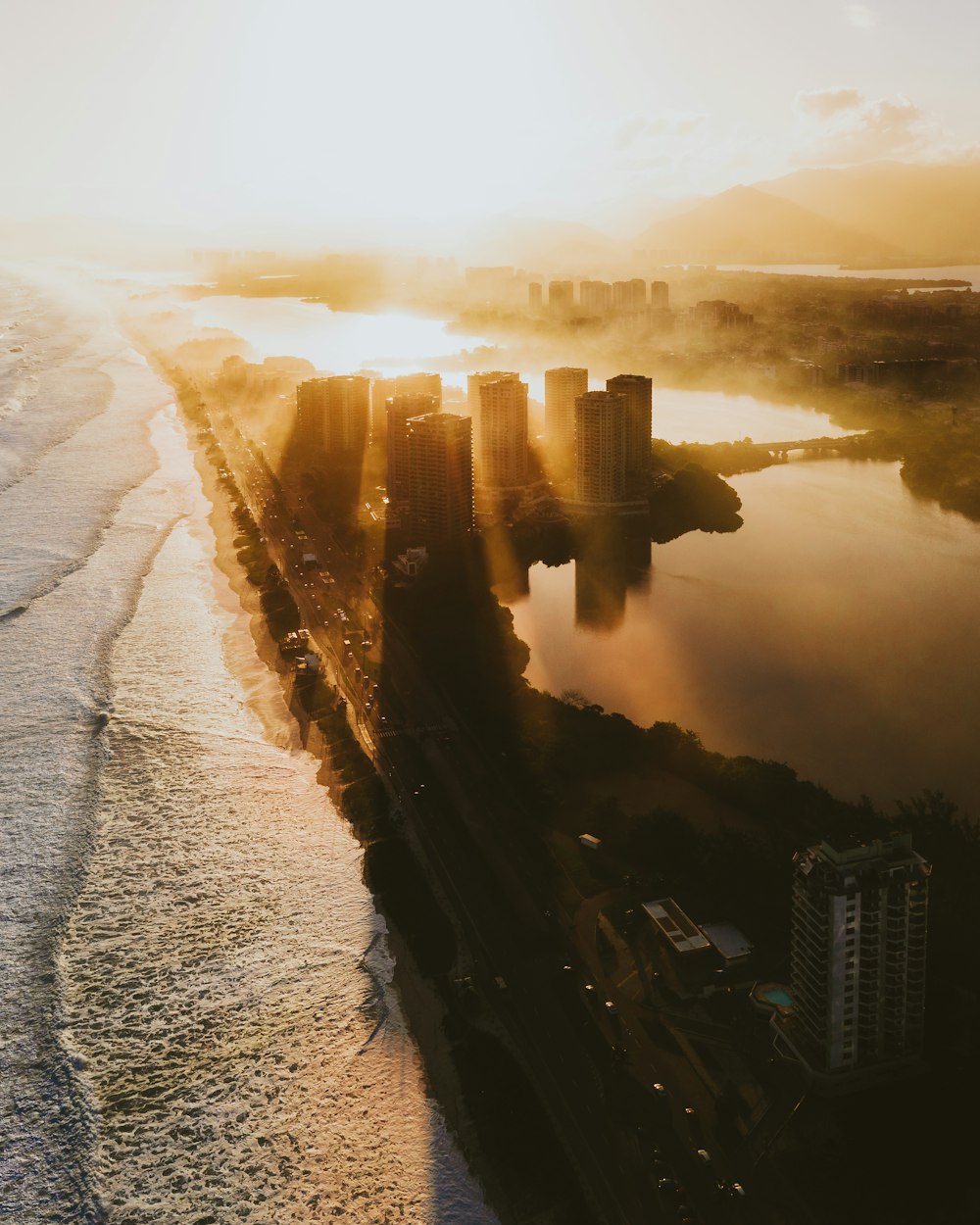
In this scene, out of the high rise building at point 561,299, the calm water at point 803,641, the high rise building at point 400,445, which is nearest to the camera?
the calm water at point 803,641

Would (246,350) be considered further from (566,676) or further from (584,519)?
(566,676)

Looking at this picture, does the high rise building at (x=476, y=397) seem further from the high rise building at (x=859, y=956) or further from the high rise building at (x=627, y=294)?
the high rise building at (x=627, y=294)

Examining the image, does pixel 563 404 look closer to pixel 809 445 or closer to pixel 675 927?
pixel 809 445

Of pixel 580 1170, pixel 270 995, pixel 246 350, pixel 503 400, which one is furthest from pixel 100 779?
pixel 246 350

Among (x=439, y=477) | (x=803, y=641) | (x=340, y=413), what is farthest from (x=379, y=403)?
(x=803, y=641)

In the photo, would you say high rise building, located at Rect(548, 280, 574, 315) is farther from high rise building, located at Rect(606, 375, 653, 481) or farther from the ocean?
the ocean

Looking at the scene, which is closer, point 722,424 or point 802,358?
point 722,424

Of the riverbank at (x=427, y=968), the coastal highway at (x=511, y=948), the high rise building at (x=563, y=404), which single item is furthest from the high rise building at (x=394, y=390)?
the riverbank at (x=427, y=968)
